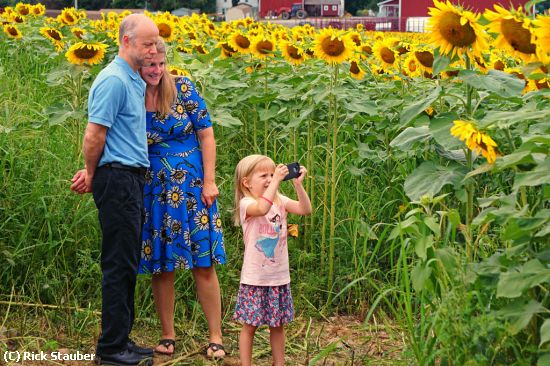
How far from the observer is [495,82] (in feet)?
13.1

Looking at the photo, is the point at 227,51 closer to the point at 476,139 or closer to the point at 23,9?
the point at 476,139

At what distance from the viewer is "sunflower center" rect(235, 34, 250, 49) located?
20.1ft

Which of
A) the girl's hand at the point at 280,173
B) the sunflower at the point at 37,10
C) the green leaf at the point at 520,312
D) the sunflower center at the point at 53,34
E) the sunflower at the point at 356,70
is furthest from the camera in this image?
the sunflower at the point at 37,10

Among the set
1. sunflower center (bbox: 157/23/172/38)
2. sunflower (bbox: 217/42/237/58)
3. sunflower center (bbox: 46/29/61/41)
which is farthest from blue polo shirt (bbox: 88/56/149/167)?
sunflower center (bbox: 157/23/172/38)

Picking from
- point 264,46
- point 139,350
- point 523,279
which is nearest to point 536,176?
point 523,279

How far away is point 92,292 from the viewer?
5.13 meters

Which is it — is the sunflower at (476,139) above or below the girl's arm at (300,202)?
above

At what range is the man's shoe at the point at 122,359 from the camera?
4.32 metres

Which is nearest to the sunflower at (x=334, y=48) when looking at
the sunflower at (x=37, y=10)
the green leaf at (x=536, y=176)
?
the green leaf at (x=536, y=176)

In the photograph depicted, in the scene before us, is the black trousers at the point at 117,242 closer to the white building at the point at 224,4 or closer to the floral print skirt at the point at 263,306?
the floral print skirt at the point at 263,306

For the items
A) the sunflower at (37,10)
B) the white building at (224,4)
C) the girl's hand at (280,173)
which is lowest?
the girl's hand at (280,173)

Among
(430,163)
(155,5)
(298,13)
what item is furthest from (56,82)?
(155,5)

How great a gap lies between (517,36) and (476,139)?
0.41 meters

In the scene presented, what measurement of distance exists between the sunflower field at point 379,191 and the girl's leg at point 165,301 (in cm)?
33
